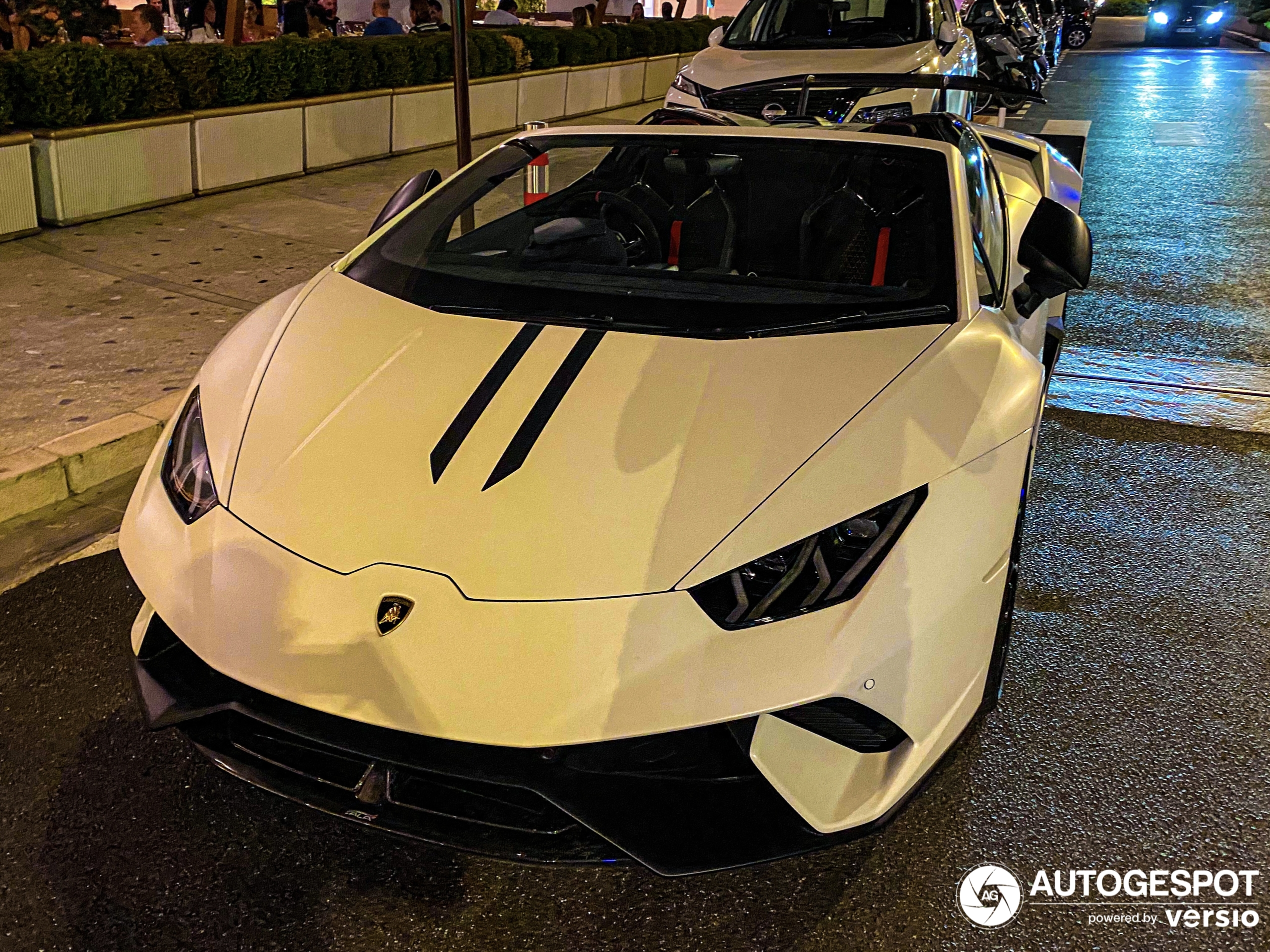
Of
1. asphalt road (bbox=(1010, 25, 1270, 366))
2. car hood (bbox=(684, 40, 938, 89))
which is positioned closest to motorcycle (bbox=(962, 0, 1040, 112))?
asphalt road (bbox=(1010, 25, 1270, 366))

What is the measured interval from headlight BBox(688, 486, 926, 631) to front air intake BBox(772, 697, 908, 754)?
0.16m

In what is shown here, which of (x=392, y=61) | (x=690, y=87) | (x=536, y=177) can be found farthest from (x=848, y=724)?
(x=392, y=61)

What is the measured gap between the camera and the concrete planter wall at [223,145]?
7.20 metres

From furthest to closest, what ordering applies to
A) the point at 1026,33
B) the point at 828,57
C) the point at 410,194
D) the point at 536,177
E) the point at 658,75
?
the point at 1026,33 < the point at 658,75 < the point at 828,57 < the point at 536,177 < the point at 410,194

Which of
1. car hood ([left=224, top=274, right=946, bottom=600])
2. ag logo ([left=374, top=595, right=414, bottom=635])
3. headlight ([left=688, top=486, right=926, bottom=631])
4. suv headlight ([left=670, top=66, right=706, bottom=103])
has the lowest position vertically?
ag logo ([left=374, top=595, right=414, bottom=635])

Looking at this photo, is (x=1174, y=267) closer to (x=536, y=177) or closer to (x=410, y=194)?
(x=536, y=177)

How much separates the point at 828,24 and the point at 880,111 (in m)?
1.83

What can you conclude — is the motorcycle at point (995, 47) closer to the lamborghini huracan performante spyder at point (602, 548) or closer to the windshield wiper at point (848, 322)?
the windshield wiper at point (848, 322)

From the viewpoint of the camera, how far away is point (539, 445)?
2283 mm

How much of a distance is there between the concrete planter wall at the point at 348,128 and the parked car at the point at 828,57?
10.1 ft

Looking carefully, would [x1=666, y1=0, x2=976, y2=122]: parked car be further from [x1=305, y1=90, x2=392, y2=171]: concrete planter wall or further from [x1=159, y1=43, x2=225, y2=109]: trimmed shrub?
[x1=159, y1=43, x2=225, y2=109]: trimmed shrub

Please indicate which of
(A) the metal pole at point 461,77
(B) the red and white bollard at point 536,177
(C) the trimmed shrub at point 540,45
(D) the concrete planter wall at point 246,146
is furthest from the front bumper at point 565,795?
(C) the trimmed shrub at point 540,45

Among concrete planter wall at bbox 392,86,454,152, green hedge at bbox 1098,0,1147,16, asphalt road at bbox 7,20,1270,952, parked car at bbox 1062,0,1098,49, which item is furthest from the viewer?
green hedge at bbox 1098,0,1147,16

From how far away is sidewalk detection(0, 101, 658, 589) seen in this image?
13.3 feet
